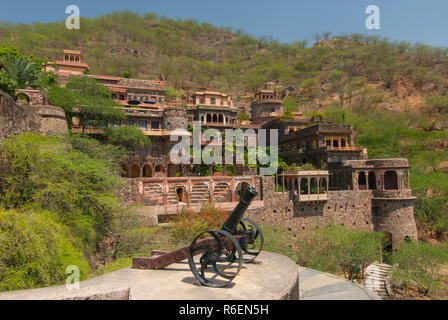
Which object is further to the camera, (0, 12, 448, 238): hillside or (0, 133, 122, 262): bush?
(0, 12, 448, 238): hillside

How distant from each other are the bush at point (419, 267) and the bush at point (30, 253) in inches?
827

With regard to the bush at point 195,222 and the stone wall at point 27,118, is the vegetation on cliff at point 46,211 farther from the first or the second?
the bush at point 195,222

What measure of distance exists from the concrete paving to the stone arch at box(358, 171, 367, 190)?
2069 cm

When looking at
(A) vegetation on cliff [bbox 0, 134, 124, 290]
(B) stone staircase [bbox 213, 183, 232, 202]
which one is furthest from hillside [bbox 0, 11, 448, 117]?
(A) vegetation on cliff [bbox 0, 134, 124, 290]

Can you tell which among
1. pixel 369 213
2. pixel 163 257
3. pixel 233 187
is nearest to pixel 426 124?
pixel 369 213

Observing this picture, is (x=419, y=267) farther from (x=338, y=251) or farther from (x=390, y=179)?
(x=390, y=179)

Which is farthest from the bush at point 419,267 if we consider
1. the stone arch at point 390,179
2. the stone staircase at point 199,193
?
the stone staircase at point 199,193

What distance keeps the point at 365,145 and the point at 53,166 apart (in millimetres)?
37676

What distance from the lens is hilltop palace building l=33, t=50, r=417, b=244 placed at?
2258 cm

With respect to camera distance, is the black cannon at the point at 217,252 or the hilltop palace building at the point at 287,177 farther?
the hilltop palace building at the point at 287,177

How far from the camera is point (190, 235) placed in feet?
54.0

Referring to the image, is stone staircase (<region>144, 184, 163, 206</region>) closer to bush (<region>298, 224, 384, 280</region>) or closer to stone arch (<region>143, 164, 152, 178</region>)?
bush (<region>298, 224, 384, 280</region>)

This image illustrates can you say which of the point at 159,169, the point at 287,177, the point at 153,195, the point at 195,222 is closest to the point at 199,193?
the point at 153,195

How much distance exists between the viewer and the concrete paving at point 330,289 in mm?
7812
